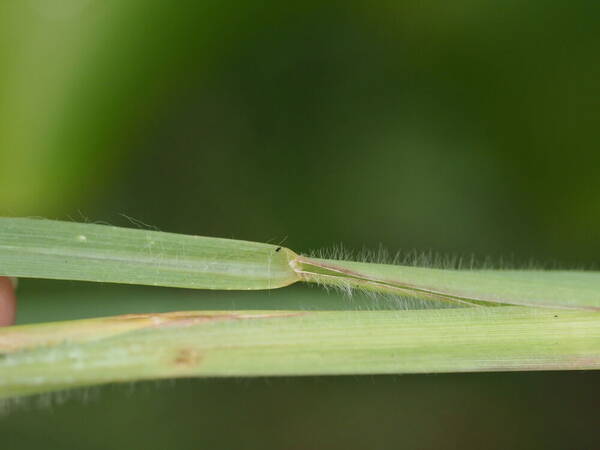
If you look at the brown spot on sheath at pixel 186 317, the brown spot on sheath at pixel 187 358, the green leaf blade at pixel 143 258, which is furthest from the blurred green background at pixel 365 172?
the brown spot on sheath at pixel 187 358

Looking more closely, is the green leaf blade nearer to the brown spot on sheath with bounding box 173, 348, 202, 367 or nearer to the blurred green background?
the brown spot on sheath with bounding box 173, 348, 202, 367

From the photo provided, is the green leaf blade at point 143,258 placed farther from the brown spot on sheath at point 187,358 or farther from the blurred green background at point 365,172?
the blurred green background at point 365,172

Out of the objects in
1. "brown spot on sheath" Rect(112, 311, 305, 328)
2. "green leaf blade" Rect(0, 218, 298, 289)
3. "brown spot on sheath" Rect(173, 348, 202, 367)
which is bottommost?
"brown spot on sheath" Rect(173, 348, 202, 367)

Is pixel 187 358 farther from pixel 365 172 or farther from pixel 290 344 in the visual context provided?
pixel 365 172

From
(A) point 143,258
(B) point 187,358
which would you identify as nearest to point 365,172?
(A) point 143,258

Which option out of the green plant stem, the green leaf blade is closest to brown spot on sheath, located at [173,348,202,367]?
the green plant stem

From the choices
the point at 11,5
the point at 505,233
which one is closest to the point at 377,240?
the point at 505,233
